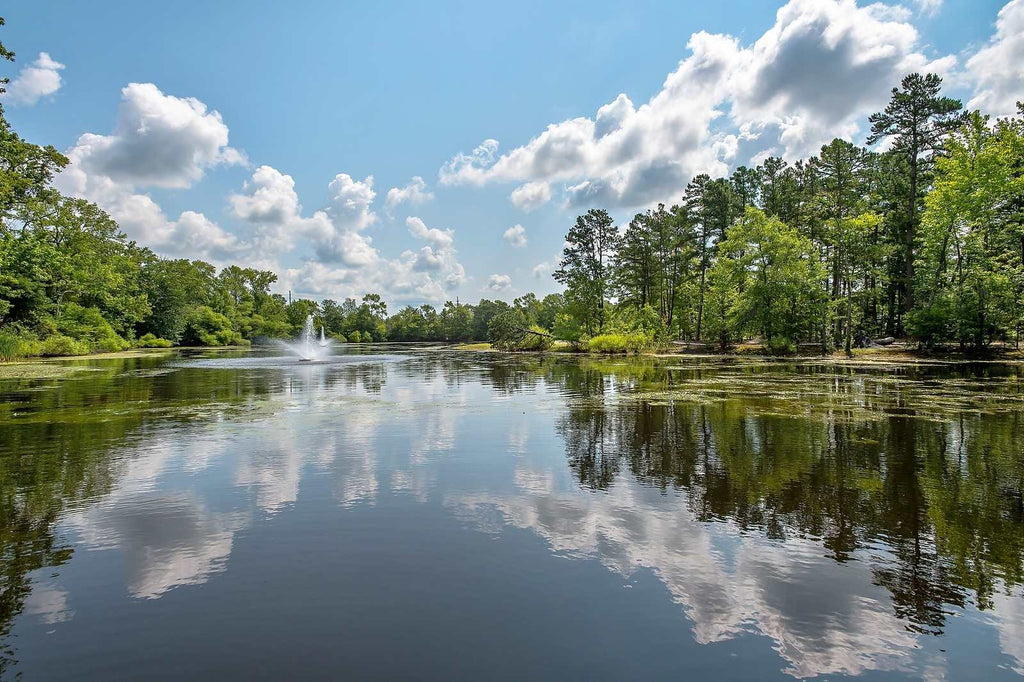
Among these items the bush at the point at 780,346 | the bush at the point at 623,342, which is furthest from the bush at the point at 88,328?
the bush at the point at 780,346

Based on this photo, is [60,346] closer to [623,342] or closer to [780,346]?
[623,342]

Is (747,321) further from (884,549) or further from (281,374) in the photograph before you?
(884,549)

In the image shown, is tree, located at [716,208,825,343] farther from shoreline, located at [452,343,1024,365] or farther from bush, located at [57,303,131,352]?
bush, located at [57,303,131,352]

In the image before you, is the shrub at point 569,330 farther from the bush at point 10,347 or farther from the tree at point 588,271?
the bush at point 10,347

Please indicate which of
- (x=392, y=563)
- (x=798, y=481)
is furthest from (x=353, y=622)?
(x=798, y=481)

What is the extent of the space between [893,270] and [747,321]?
1991cm

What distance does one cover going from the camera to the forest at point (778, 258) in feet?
118

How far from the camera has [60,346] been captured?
157 feet

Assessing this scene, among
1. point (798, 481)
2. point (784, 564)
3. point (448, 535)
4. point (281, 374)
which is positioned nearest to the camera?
point (784, 564)

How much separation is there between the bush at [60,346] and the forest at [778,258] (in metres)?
0.16

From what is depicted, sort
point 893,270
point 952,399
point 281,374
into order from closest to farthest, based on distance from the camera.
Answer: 1. point 952,399
2. point 281,374
3. point 893,270

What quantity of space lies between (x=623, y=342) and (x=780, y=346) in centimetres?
1411

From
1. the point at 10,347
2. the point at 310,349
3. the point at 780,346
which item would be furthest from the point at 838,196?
the point at 10,347

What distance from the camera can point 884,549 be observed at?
5707 millimetres
